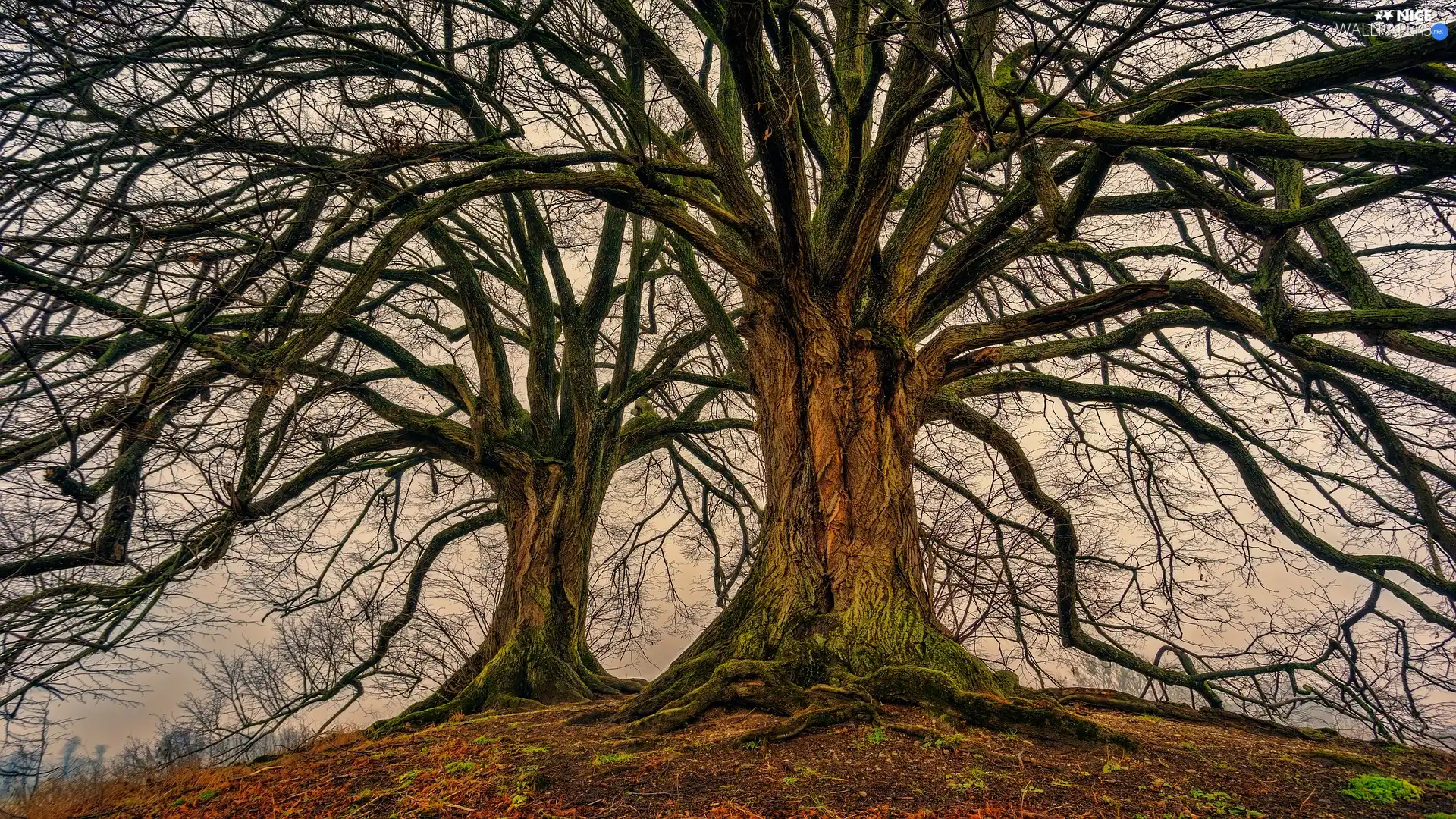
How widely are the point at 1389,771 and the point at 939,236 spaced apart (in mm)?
5660

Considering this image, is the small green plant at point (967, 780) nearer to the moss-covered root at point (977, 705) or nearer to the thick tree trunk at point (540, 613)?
the moss-covered root at point (977, 705)

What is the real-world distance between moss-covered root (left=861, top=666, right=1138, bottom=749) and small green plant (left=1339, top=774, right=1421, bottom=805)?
824mm

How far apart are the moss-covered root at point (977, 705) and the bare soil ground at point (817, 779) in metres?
0.09

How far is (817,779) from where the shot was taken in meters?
2.82

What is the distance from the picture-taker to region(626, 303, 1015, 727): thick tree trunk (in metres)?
4.05

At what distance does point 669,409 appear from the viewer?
896 centimetres

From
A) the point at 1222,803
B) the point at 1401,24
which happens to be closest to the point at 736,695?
the point at 1222,803

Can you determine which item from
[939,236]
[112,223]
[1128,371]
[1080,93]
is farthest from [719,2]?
[1128,371]

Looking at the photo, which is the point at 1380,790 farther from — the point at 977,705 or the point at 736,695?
the point at 736,695

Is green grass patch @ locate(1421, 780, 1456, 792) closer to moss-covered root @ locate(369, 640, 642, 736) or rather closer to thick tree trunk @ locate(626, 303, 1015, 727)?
thick tree trunk @ locate(626, 303, 1015, 727)

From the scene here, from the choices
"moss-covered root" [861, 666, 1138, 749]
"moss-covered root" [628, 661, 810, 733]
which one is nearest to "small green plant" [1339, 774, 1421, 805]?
"moss-covered root" [861, 666, 1138, 749]

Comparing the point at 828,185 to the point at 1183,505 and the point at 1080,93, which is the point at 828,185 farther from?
the point at 1183,505

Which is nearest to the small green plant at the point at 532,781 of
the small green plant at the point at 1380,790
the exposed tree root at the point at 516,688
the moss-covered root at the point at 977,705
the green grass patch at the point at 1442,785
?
the moss-covered root at the point at 977,705

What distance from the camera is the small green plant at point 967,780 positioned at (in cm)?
272
